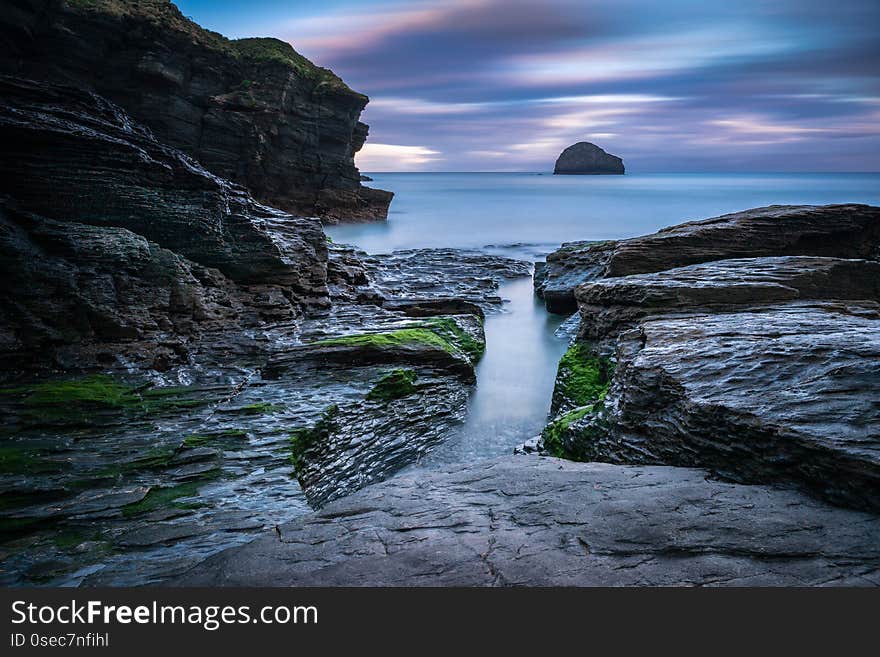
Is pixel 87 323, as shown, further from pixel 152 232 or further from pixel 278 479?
pixel 278 479

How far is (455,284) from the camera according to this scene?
2089cm

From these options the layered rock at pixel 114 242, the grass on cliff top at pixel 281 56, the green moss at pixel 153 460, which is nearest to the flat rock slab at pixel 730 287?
the layered rock at pixel 114 242

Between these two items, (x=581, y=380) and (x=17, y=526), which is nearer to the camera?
(x=17, y=526)

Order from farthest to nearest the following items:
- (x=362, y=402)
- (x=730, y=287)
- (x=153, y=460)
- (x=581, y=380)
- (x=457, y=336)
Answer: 1. (x=457, y=336)
2. (x=581, y=380)
3. (x=730, y=287)
4. (x=362, y=402)
5. (x=153, y=460)

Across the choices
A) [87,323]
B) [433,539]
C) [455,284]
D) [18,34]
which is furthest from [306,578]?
[18,34]

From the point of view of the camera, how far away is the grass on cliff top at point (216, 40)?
2997 centimetres

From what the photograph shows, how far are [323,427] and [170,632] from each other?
5.03 metres

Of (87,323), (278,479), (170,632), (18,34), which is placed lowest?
(278,479)

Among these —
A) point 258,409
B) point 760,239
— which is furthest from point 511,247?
point 258,409

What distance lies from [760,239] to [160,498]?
43.5 feet

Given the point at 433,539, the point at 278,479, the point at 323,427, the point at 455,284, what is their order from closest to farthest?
1. the point at 433,539
2. the point at 278,479
3. the point at 323,427
4. the point at 455,284

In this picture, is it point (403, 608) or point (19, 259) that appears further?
point (19, 259)

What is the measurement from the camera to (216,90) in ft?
114

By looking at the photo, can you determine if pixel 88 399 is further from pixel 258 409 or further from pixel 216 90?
pixel 216 90
